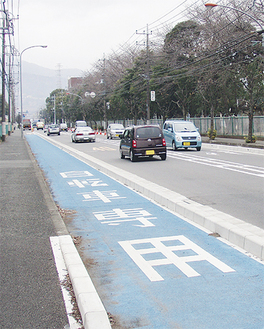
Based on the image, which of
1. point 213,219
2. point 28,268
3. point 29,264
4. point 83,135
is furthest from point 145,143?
point 83,135

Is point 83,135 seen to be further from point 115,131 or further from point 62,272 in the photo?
point 62,272

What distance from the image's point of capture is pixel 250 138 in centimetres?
3309

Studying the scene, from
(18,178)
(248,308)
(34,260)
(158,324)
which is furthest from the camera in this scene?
(18,178)

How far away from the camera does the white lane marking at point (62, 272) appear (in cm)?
400

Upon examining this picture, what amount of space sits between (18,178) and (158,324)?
36.8 feet

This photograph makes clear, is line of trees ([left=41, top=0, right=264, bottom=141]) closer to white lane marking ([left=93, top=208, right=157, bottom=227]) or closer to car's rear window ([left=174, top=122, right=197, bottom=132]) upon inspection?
car's rear window ([left=174, top=122, right=197, bottom=132])

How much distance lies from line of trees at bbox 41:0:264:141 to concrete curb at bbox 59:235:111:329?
67.4 feet

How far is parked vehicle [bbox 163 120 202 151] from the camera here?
2628 cm

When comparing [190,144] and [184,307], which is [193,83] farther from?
[184,307]

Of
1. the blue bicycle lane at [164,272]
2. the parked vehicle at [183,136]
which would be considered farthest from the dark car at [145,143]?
the blue bicycle lane at [164,272]

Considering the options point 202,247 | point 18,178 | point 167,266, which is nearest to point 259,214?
point 202,247

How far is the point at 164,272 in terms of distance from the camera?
17.1ft

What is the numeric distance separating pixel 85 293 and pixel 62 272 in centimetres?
102

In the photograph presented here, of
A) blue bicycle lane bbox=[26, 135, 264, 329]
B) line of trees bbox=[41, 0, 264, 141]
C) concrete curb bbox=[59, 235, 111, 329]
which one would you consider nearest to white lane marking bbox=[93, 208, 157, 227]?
blue bicycle lane bbox=[26, 135, 264, 329]
